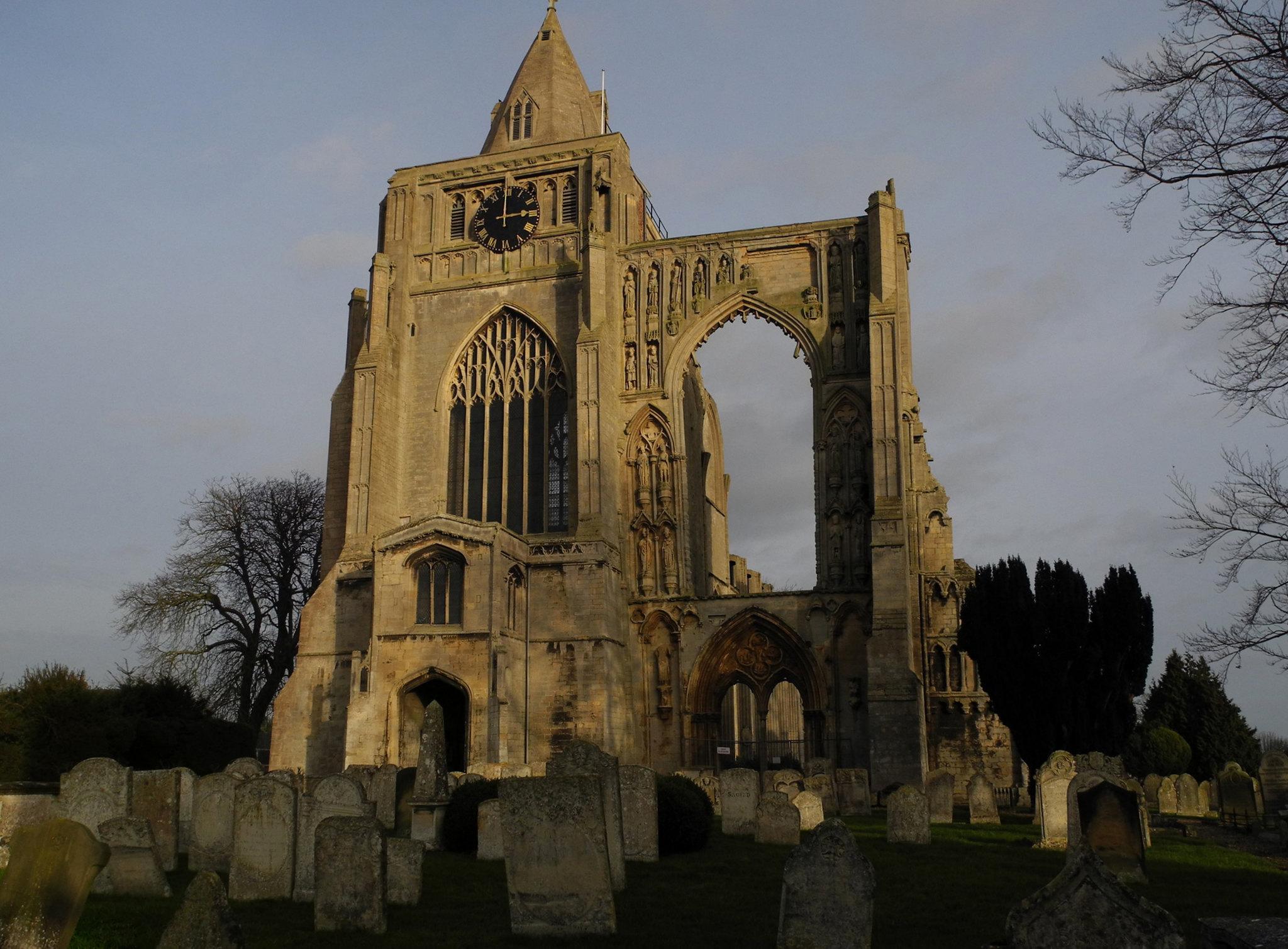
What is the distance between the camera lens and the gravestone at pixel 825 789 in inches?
902

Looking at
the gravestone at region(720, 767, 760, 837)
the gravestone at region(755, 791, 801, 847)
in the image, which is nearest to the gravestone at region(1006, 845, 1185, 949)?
the gravestone at region(755, 791, 801, 847)

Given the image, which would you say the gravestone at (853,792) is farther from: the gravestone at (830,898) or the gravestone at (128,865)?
the gravestone at (830,898)

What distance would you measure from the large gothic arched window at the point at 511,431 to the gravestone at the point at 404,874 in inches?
822

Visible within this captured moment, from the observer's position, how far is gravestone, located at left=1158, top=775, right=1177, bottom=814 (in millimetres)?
25266

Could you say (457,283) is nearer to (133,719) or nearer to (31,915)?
(133,719)

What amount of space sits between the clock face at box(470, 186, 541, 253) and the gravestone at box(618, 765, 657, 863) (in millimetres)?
22603

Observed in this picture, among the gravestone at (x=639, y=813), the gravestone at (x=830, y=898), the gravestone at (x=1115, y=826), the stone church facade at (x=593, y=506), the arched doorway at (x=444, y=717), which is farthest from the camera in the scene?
the stone church facade at (x=593, y=506)

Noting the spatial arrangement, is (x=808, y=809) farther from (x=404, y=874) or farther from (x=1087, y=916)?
(x=1087, y=916)

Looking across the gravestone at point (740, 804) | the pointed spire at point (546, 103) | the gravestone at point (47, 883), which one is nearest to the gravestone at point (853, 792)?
the gravestone at point (740, 804)

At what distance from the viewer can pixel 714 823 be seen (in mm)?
19625

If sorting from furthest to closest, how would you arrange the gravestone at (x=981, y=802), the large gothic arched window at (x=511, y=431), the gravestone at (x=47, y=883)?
the large gothic arched window at (x=511, y=431) < the gravestone at (x=981, y=802) < the gravestone at (x=47, y=883)

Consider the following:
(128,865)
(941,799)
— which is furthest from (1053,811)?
(128,865)

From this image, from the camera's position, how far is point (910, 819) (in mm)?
16422

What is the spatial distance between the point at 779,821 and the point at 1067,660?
1006 centimetres
